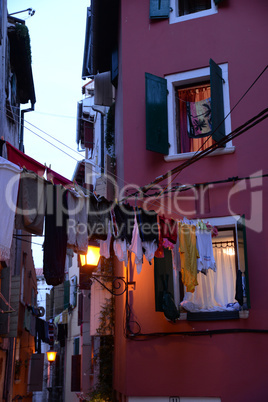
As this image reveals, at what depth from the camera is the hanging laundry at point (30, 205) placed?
31.9 ft

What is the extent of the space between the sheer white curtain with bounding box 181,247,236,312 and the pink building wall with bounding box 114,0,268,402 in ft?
1.45

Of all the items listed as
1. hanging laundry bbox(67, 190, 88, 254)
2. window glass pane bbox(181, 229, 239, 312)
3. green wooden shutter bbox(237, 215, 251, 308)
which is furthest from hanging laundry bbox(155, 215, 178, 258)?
hanging laundry bbox(67, 190, 88, 254)

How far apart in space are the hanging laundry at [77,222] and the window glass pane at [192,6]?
6524 mm

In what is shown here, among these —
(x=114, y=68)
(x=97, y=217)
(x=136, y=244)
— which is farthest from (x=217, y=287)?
(x=114, y=68)

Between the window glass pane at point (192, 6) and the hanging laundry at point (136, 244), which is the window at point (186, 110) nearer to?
the window glass pane at point (192, 6)

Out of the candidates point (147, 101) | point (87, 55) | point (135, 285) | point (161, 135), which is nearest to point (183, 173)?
point (161, 135)

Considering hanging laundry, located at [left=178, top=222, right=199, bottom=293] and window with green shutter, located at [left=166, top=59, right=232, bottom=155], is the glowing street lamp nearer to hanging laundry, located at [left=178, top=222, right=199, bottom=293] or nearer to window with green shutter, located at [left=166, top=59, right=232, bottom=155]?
window with green shutter, located at [left=166, top=59, right=232, bottom=155]

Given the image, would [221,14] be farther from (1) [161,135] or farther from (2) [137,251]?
(2) [137,251]

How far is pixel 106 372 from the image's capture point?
14828 mm

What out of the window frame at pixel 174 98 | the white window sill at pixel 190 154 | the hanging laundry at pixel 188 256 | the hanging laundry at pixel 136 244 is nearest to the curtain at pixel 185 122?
the window frame at pixel 174 98

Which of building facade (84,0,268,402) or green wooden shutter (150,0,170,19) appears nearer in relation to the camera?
building facade (84,0,268,402)

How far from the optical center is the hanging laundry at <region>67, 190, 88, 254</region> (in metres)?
10.3

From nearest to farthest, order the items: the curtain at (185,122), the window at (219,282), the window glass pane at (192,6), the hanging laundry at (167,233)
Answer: the hanging laundry at (167,233)
the window at (219,282)
the curtain at (185,122)
the window glass pane at (192,6)

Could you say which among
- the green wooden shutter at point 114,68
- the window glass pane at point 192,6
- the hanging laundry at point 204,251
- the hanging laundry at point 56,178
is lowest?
the hanging laundry at point 204,251
